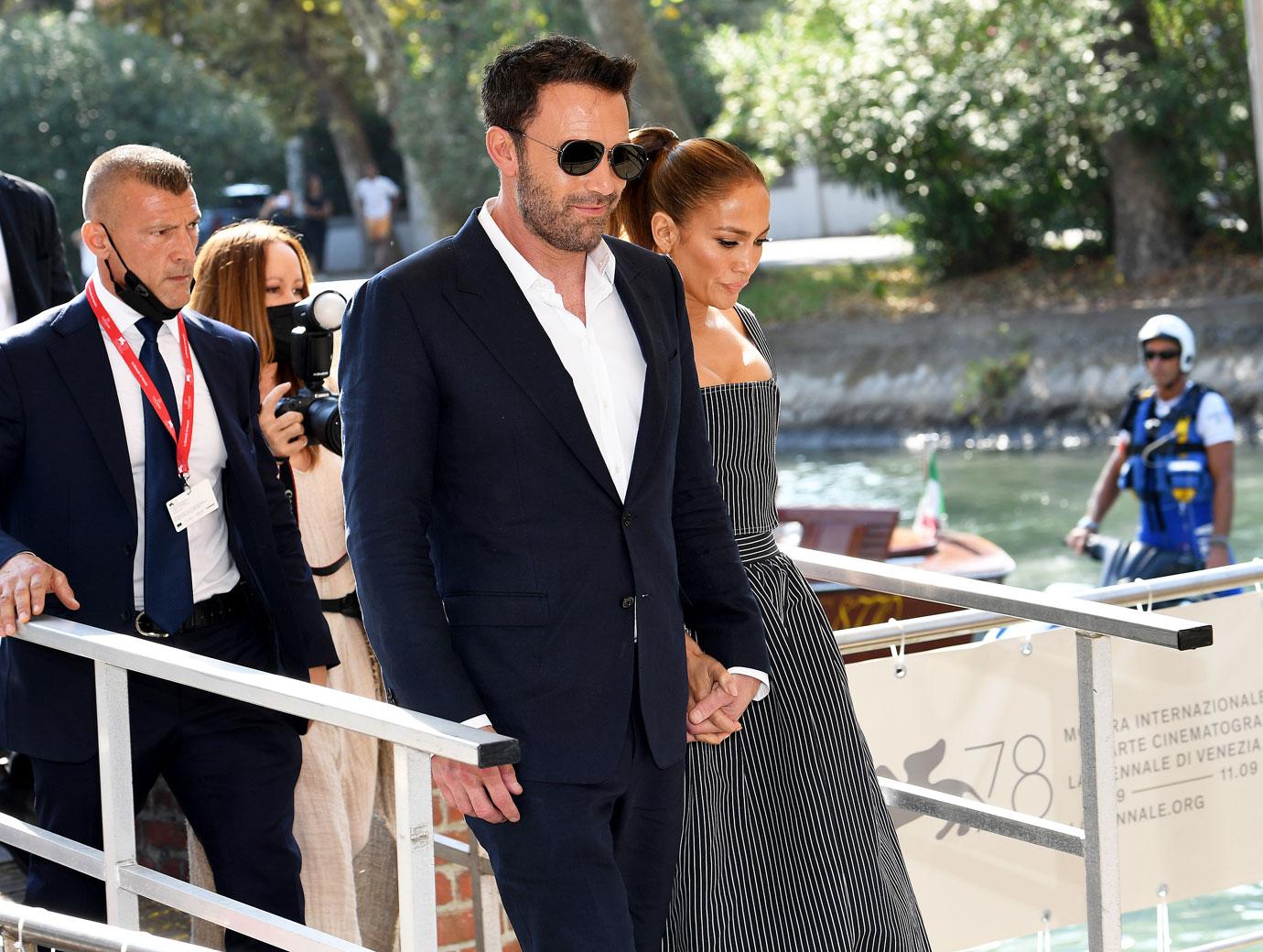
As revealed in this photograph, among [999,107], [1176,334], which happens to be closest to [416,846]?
[1176,334]

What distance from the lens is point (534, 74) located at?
8.43ft

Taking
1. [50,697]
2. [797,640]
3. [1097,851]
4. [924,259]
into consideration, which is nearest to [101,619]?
[50,697]

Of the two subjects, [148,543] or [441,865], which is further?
[441,865]

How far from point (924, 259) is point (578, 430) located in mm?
23701

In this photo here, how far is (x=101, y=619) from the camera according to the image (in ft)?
10.4

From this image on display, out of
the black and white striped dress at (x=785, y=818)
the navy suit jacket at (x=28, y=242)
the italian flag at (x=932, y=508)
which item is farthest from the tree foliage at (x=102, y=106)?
the black and white striped dress at (x=785, y=818)

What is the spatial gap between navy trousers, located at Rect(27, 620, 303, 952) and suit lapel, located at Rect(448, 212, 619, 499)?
1.03 meters

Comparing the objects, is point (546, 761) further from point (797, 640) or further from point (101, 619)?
point (101, 619)

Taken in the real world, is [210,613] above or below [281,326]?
below

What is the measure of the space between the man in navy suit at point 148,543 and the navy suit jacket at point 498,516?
2.54 feet

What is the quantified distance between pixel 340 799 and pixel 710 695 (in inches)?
50.1

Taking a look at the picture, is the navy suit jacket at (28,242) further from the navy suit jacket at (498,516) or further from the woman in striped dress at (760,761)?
the navy suit jacket at (498,516)

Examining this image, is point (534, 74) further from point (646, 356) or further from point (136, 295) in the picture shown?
point (136, 295)

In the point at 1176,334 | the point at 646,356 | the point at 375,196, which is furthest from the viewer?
the point at 375,196
